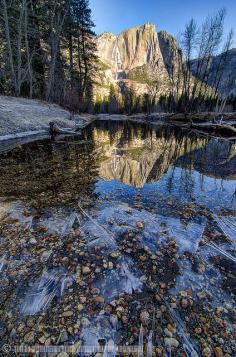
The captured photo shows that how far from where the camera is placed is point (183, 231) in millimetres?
3449

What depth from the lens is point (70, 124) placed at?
16984 mm

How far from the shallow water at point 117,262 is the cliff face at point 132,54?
175317mm

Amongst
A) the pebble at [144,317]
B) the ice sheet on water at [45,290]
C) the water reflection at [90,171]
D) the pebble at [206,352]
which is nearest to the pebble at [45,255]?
the ice sheet on water at [45,290]

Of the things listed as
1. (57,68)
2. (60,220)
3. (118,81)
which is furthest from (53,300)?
(118,81)

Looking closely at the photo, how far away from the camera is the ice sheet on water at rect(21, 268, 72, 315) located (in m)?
2.04

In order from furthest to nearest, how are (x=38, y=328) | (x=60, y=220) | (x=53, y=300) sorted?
(x=60, y=220) → (x=53, y=300) → (x=38, y=328)

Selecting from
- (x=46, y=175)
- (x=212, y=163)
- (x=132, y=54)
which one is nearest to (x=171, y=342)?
(x=46, y=175)

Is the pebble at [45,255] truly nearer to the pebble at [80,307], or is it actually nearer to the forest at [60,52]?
the pebble at [80,307]

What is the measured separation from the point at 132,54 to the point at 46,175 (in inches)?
8706

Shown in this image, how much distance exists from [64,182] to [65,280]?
339cm

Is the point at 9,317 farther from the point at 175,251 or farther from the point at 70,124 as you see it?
the point at 70,124

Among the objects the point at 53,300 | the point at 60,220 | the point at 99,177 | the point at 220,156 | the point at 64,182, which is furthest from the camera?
the point at 220,156

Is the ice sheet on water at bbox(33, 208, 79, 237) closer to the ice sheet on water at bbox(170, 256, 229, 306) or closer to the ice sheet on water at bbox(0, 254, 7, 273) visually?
the ice sheet on water at bbox(0, 254, 7, 273)

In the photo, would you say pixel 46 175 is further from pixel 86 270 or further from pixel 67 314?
pixel 67 314
